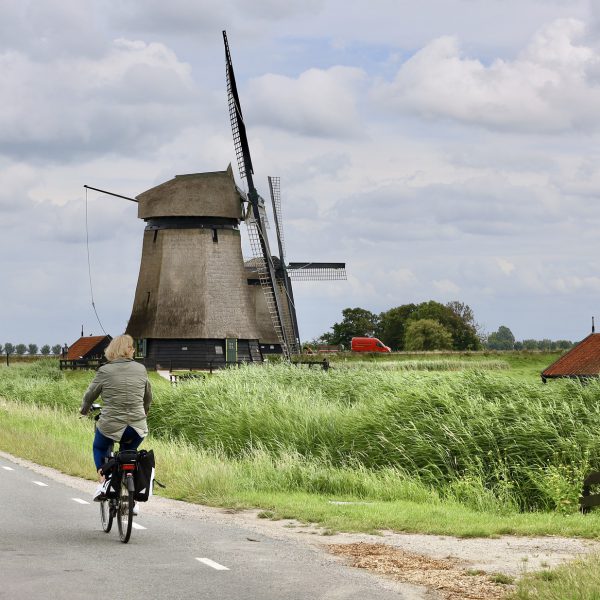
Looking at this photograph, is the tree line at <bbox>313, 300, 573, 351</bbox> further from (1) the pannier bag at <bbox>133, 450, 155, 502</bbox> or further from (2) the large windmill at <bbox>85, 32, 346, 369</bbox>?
(1) the pannier bag at <bbox>133, 450, 155, 502</bbox>

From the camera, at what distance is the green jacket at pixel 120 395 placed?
31.7 feet

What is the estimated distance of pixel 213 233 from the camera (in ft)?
175

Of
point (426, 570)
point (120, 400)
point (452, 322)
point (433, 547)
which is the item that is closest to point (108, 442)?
point (120, 400)

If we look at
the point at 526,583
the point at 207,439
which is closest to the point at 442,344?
the point at 207,439

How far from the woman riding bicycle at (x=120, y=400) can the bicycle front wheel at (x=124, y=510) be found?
0.22m

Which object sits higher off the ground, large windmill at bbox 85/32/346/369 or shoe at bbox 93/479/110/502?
large windmill at bbox 85/32/346/369

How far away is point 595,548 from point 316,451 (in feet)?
30.7

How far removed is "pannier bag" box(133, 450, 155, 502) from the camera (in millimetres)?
9422

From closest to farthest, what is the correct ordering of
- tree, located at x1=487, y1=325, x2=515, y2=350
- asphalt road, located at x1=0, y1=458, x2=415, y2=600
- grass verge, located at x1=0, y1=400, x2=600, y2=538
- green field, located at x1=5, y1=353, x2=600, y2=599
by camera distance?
asphalt road, located at x1=0, y1=458, x2=415, y2=600, grass verge, located at x1=0, y1=400, x2=600, y2=538, green field, located at x1=5, y1=353, x2=600, y2=599, tree, located at x1=487, y1=325, x2=515, y2=350

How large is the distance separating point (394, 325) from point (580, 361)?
64.3 m

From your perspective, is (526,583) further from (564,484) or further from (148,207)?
Result: (148,207)

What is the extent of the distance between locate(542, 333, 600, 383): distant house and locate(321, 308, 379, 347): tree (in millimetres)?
61720

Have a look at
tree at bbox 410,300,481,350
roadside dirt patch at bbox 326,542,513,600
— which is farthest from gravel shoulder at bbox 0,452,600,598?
tree at bbox 410,300,481,350

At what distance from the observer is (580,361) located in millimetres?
41438
